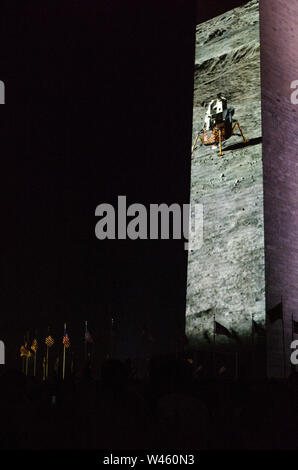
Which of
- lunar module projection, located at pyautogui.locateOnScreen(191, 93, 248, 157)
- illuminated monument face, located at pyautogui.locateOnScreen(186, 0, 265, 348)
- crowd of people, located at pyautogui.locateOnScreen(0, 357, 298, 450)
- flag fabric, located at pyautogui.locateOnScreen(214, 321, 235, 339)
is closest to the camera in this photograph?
crowd of people, located at pyautogui.locateOnScreen(0, 357, 298, 450)

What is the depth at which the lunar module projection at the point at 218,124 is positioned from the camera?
18.0 metres

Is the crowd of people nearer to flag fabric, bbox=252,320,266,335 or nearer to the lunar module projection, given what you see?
flag fabric, bbox=252,320,266,335

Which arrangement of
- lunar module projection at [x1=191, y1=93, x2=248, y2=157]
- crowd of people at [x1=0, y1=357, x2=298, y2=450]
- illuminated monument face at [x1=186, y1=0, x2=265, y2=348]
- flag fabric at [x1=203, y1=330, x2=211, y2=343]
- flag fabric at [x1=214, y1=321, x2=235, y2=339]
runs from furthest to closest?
lunar module projection at [x1=191, y1=93, x2=248, y2=157] → flag fabric at [x1=203, y1=330, x2=211, y2=343] → illuminated monument face at [x1=186, y1=0, x2=265, y2=348] → flag fabric at [x1=214, y1=321, x2=235, y2=339] → crowd of people at [x1=0, y1=357, x2=298, y2=450]

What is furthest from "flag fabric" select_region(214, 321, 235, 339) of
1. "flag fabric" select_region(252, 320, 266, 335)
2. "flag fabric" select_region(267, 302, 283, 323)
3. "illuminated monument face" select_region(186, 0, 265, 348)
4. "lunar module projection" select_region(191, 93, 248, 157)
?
"lunar module projection" select_region(191, 93, 248, 157)

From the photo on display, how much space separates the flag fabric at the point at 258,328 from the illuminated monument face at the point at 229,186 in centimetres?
8

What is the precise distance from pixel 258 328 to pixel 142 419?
11241mm

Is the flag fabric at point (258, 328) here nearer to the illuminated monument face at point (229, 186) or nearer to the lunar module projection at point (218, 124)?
the illuminated monument face at point (229, 186)

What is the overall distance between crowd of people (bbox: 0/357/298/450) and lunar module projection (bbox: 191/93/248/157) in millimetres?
13403

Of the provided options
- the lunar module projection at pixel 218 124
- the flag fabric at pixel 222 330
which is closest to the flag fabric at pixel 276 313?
the flag fabric at pixel 222 330

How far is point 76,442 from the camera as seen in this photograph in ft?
13.9

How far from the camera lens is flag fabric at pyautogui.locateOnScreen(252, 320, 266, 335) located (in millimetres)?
15422

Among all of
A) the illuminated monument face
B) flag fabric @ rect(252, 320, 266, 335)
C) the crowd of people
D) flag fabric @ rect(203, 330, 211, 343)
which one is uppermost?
the illuminated monument face

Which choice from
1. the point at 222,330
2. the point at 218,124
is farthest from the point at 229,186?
the point at 222,330
